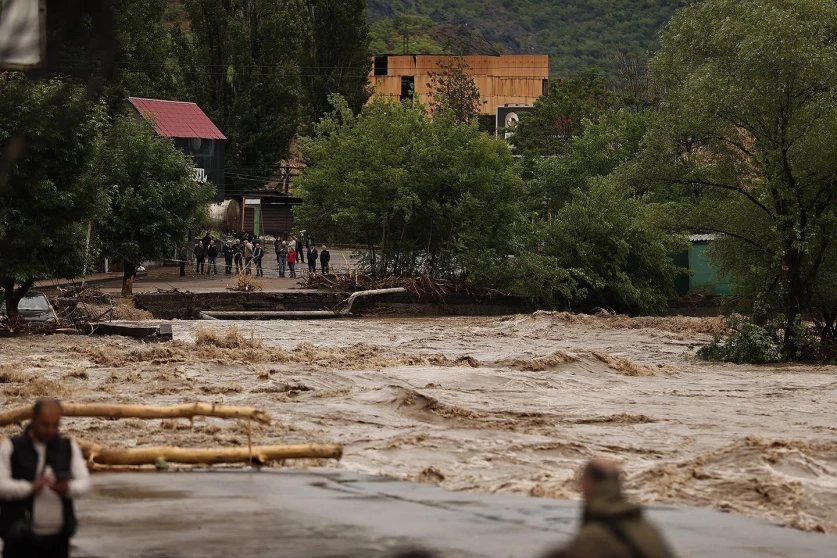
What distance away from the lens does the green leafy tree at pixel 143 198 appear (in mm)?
50750

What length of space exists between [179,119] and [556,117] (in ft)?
75.3

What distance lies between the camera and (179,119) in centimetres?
7419

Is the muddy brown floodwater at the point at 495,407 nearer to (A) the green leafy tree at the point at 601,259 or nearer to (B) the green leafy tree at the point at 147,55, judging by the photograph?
(A) the green leafy tree at the point at 601,259

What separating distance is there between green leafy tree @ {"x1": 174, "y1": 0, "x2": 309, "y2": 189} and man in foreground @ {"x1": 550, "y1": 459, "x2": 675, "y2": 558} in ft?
244

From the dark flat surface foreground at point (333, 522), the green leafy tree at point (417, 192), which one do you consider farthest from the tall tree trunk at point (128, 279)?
the dark flat surface foreground at point (333, 522)

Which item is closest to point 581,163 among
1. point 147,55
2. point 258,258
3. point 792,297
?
point 258,258

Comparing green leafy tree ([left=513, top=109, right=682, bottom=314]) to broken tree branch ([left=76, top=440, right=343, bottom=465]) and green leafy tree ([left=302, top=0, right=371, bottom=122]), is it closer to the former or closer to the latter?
green leafy tree ([left=302, top=0, right=371, bottom=122])

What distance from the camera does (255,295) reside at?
52.3m

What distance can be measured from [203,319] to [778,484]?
3578cm

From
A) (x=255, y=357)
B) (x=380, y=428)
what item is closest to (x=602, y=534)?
(x=380, y=428)

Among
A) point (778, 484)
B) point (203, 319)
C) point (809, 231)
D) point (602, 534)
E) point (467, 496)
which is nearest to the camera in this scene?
point (602, 534)

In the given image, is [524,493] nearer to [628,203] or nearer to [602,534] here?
[602,534]

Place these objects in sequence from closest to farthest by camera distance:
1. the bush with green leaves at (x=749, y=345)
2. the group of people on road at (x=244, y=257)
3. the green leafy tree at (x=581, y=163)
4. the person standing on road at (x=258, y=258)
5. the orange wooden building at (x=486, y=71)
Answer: the bush with green leaves at (x=749, y=345), the green leafy tree at (x=581, y=163), the group of people on road at (x=244, y=257), the person standing on road at (x=258, y=258), the orange wooden building at (x=486, y=71)

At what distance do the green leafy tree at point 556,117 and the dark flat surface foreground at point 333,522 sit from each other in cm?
6560
